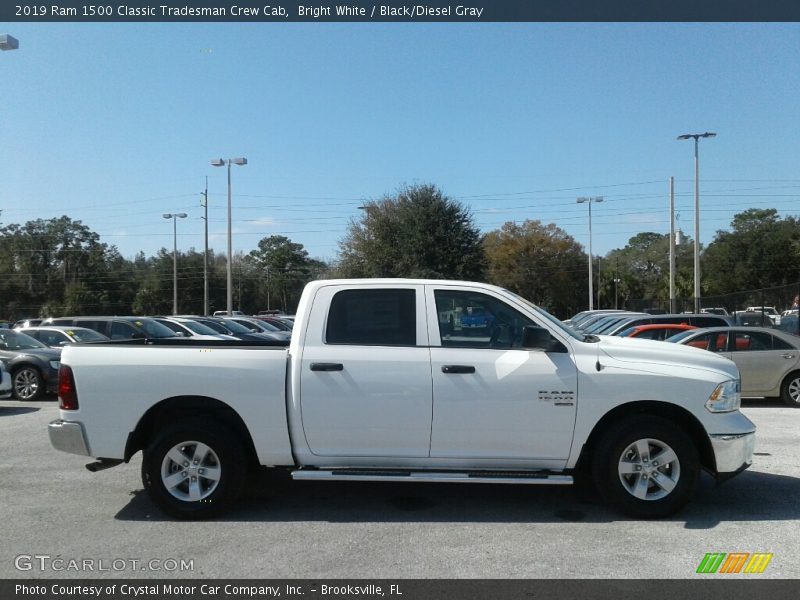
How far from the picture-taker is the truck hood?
5.89 meters

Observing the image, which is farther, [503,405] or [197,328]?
[197,328]

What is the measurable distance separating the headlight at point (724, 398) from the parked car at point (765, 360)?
283 inches

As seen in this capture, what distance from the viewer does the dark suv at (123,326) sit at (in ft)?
61.0

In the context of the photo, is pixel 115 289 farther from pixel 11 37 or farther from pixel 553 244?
pixel 11 37

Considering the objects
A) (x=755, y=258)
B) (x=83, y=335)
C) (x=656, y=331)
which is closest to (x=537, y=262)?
(x=755, y=258)

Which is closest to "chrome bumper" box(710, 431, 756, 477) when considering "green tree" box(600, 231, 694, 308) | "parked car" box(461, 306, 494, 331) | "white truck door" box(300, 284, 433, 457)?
"parked car" box(461, 306, 494, 331)

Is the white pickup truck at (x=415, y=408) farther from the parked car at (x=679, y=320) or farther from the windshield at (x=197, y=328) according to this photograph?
the windshield at (x=197, y=328)

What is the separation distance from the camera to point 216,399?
595cm

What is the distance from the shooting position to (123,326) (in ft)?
61.3

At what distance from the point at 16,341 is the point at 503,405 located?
43.5ft

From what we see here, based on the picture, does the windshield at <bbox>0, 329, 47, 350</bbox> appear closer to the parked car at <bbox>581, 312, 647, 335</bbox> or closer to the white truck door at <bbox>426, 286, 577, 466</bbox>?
the white truck door at <bbox>426, 286, 577, 466</bbox>

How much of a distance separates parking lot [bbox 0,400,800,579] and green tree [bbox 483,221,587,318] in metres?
57.0

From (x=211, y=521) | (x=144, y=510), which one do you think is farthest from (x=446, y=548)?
(x=144, y=510)

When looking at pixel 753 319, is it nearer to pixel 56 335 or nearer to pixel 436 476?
pixel 436 476
